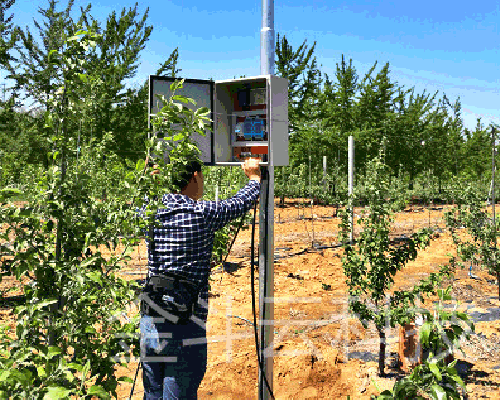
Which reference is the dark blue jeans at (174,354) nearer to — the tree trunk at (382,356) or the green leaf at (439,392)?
the green leaf at (439,392)

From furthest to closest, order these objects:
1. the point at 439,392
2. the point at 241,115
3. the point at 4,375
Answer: the point at 241,115 → the point at 439,392 → the point at 4,375

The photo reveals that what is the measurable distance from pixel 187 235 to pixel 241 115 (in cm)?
115

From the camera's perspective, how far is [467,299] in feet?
23.9

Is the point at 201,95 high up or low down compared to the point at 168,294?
up

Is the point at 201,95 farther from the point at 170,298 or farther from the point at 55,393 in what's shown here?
the point at 55,393

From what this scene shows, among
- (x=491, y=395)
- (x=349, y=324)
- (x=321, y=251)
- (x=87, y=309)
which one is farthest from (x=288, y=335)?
(x=321, y=251)

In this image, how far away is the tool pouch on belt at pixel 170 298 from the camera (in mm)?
2732

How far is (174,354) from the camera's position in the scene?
2.76 metres

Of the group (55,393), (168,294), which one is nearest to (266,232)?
(168,294)

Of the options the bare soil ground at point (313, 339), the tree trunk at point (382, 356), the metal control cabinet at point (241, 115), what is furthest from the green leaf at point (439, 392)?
the tree trunk at point (382, 356)

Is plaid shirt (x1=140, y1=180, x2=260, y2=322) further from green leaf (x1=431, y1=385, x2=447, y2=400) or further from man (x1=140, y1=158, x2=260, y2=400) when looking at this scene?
green leaf (x1=431, y1=385, x2=447, y2=400)

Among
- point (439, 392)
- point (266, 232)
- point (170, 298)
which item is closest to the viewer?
point (439, 392)

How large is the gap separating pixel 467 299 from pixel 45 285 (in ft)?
22.9

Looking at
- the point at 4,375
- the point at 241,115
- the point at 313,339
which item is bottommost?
the point at 313,339
